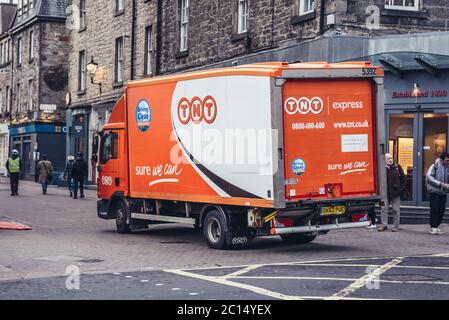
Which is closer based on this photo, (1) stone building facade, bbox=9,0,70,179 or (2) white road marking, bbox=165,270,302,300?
(2) white road marking, bbox=165,270,302,300

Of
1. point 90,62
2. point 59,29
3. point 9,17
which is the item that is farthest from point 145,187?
point 9,17

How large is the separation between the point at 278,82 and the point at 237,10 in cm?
1396

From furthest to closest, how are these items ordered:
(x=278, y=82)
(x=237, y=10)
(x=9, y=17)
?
(x=9, y=17), (x=237, y=10), (x=278, y=82)

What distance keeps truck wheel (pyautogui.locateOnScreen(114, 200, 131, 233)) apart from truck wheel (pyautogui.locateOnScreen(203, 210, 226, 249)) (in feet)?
10.9

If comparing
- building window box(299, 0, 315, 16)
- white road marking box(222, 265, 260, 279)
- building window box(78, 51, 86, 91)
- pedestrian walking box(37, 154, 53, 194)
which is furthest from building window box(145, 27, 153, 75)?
white road marking box(222, 265, 260, 279)

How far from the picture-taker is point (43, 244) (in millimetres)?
16672

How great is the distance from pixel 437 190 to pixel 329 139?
4.93 m

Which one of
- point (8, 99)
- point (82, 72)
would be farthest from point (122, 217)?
point (8, 99)

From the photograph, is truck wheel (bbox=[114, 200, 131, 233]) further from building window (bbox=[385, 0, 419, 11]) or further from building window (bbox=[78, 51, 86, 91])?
building window (bbox=[78, 51, 86, 91])

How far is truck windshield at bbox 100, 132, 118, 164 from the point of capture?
19.9m

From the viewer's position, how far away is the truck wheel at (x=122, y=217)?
19.3 meters

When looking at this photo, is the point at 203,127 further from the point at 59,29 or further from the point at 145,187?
the point at 59,29

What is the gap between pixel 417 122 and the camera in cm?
2325

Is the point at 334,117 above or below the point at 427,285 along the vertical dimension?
above
